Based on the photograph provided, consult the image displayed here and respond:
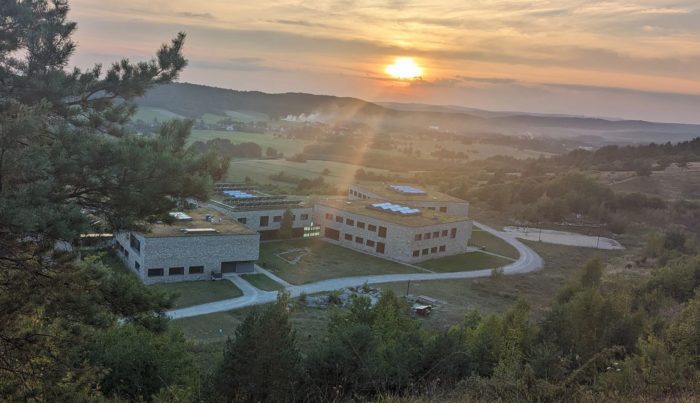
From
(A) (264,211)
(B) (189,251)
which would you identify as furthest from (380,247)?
(B) (189,251)

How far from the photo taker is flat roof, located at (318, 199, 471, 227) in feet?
152

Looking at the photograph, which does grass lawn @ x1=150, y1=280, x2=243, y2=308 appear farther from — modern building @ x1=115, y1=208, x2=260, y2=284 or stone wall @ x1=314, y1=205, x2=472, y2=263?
stone wall @ x1=314, y1=205, x2=472, y2=263

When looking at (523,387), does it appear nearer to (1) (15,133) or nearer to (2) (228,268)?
(1) (15,133)

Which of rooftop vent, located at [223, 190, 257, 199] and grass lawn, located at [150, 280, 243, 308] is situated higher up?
rooftop vent, located at [223, 190, 257, 199]

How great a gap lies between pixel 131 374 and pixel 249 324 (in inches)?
132

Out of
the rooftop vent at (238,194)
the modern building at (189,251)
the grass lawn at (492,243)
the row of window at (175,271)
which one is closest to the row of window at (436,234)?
the grass lawn at (492,243)

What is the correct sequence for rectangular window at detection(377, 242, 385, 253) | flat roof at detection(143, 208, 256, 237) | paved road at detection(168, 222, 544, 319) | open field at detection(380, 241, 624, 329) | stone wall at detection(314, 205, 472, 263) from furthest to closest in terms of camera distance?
rectangular window at detection(377, 242, 385, 253) → stone wall at detection(314, 205, 472, 263) → flat roof at detection(143, 208, 256, 237) → open field at detection(380, 241, 624, 329) → paved road at detection(168, 222, 544, 319)

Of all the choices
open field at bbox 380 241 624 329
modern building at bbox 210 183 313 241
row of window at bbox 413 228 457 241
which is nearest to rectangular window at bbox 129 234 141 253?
modern building at bbox 210 183 313 241

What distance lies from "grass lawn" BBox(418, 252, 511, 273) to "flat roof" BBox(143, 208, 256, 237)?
16.8 meters

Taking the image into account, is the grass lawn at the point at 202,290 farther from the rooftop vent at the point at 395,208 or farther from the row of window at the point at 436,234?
the rooftop vent at the point at 395,208

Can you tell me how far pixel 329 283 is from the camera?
121 ft

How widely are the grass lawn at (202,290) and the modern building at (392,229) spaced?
1584 cm

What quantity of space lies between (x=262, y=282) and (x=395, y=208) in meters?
18.5

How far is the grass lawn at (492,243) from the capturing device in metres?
50.4
